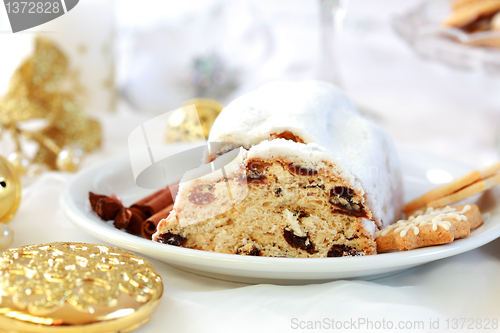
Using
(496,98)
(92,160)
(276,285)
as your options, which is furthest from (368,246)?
(496,98)

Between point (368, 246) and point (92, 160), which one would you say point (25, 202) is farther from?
point (368, 246)

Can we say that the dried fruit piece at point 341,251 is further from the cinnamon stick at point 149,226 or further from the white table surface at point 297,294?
the cinnamon stick at point 149,226

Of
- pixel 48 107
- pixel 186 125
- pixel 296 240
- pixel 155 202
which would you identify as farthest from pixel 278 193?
pixel 48 107

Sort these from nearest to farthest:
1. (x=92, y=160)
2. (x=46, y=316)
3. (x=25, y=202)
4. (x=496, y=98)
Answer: (x=46, y=316), (x=25, y=202), (x=92, y=160), (x=496, y=98)

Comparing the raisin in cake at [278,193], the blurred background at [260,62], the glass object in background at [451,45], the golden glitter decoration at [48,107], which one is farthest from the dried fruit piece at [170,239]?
the glass object in background at [451,45]

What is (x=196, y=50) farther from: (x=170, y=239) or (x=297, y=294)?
(x=297, y=294)
